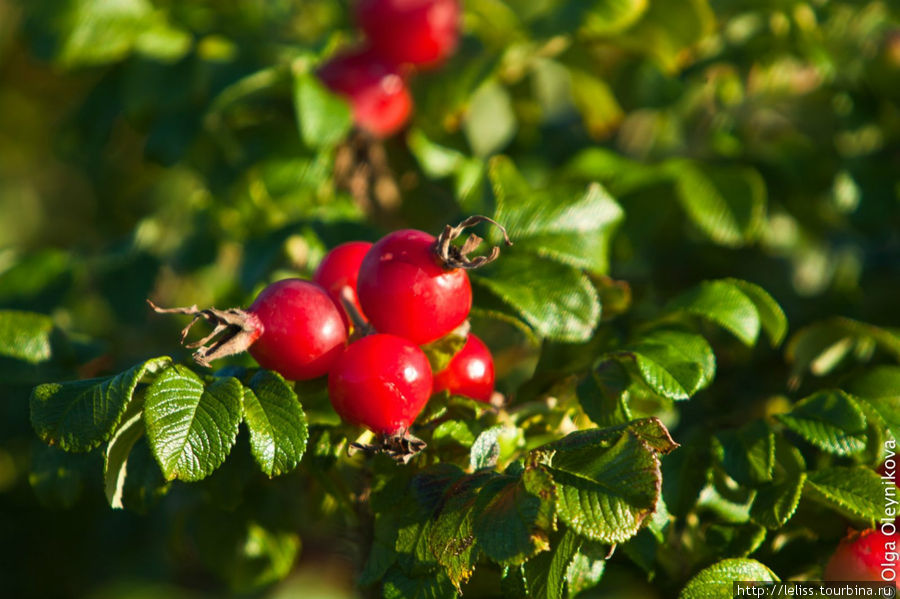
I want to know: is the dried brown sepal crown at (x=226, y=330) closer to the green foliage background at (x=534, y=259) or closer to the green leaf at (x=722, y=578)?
the green foliage background at (x=534, y=259)

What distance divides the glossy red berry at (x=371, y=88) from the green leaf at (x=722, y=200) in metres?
0.52

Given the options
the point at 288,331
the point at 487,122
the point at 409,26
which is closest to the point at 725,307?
the point at 288,331

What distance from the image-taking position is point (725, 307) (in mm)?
994

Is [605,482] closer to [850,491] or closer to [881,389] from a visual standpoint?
[850,491]

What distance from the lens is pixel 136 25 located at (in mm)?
1573

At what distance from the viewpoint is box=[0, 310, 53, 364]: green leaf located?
1.07 m

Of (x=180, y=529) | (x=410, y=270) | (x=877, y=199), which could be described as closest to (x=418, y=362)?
(x=410, y=270)

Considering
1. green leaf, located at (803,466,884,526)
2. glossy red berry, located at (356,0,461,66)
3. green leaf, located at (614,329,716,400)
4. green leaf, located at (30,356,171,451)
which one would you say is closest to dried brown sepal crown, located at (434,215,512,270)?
green leaf, located at (614,329,716,400)

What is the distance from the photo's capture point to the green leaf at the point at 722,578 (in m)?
0.81

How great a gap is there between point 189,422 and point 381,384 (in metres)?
0.19

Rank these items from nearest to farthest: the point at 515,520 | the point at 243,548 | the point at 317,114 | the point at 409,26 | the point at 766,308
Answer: the point at 515,520
the point at 766,308
the point at 243,548
the point at 317,114
the point at 409,26

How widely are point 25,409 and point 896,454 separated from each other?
128cm

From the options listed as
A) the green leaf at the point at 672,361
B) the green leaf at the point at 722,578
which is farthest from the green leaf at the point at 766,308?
the green leaf at the point at 722,578

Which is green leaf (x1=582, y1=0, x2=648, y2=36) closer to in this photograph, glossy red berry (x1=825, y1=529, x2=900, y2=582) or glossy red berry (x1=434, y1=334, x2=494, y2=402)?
glossy red berry (x1=434, y1=334, x2=494, y2=402)
